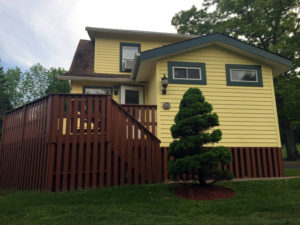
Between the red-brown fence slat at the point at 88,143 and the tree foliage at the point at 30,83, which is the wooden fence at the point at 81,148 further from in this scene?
the tree foliage at the point at 30,83

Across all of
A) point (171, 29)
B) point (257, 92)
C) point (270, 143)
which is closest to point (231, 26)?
point (171, 29)

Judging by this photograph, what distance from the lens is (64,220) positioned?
135 inches

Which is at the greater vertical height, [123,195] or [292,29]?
[292,29]

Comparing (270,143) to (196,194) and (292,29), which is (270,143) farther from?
(292,29)

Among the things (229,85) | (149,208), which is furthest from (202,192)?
(229,85)

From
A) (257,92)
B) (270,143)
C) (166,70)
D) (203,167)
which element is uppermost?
(166,70)

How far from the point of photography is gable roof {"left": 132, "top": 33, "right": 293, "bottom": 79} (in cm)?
758

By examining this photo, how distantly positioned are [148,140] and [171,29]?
18760 millimetres

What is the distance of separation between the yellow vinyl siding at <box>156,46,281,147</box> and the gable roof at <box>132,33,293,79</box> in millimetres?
272

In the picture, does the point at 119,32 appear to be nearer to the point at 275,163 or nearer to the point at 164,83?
the point at 164,83

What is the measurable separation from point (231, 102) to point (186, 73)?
180 cm

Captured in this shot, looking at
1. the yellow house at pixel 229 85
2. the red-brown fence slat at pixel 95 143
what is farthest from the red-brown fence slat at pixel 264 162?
the red-brown fence slat at pixel 95 143

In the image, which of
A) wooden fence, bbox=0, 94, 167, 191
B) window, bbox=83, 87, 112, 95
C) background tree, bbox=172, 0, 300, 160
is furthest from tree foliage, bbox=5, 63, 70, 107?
wooden fence, bbox=0, 94, 167, 191

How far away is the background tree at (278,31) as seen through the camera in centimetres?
1528
